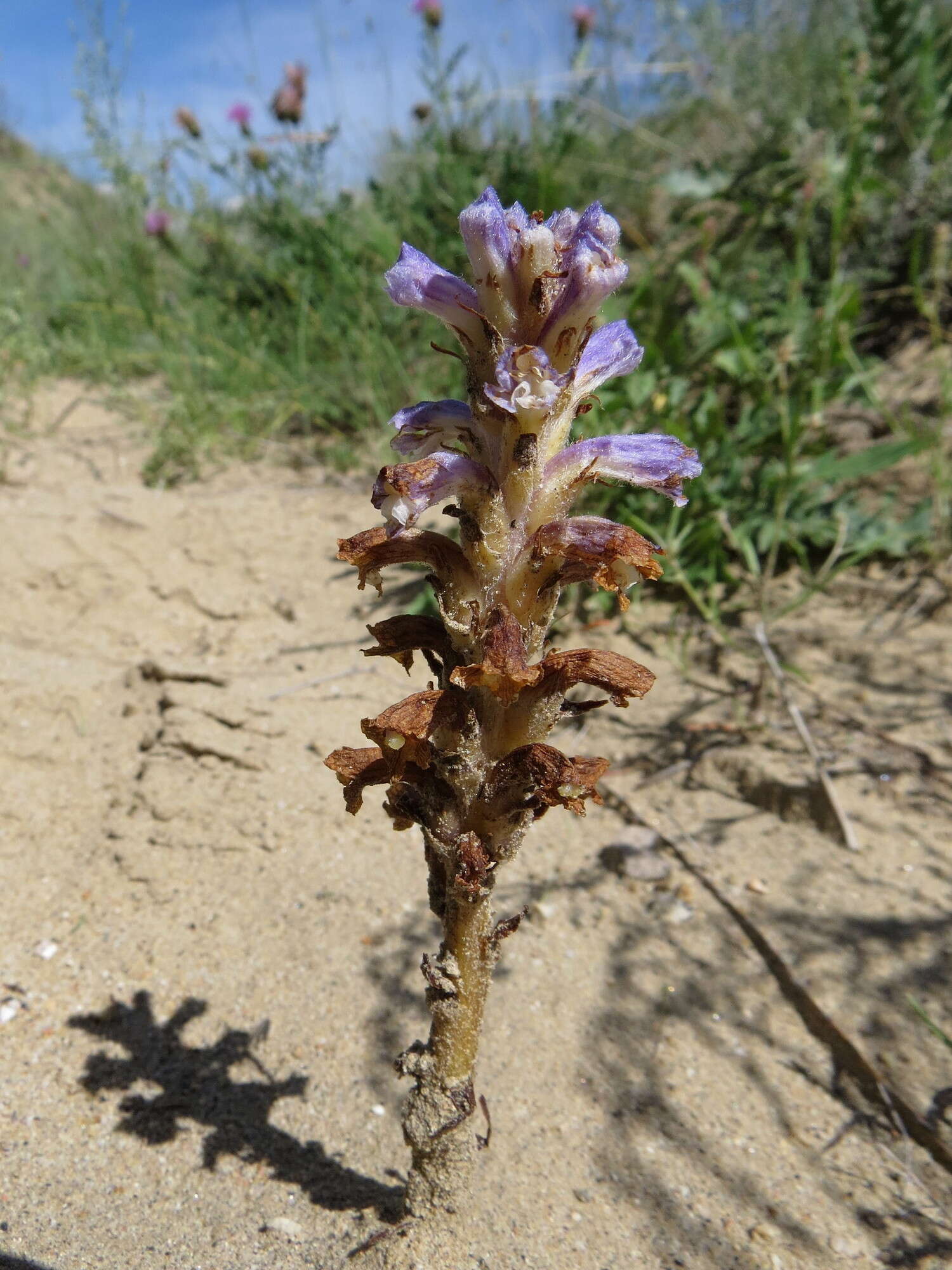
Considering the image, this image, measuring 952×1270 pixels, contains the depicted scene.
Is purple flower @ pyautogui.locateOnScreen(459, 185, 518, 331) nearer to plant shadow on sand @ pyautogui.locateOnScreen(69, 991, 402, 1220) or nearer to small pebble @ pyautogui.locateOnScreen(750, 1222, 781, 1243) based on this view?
plant shadow on sand @ pyautogui.locateOnScreen(69, 991, 402, 1220)

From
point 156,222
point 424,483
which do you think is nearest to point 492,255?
point 424,483

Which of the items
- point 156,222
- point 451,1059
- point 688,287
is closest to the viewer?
point 451,1059

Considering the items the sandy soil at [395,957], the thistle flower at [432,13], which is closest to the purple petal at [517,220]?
the sandy soil at [395,957]

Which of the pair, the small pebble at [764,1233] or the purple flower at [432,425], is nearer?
the purple flower at [432,425]

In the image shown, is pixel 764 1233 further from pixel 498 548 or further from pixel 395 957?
pixel 498 548

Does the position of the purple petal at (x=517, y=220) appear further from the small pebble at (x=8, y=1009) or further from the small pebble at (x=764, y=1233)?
the small pebble at (x=8, y=1009)

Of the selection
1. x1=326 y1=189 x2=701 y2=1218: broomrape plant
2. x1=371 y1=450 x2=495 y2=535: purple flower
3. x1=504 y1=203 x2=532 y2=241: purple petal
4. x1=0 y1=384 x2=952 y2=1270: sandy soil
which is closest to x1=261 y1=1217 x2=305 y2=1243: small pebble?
x1=0 y1=384 x2=952 y2=1270: sandy soil
